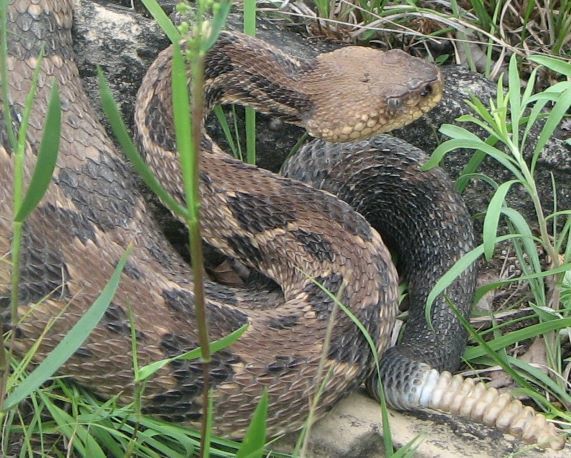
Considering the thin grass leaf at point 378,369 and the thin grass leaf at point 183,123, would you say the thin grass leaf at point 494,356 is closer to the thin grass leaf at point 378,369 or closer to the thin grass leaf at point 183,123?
the thin grass leaf at point 378,369

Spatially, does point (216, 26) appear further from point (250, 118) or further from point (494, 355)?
point (250, 118)

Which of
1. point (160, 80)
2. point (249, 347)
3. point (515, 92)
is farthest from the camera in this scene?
point (160, 80)

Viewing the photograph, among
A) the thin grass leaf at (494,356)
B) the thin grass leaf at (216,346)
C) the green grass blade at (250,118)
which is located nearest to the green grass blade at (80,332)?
the thin grass leaf at (216,346)

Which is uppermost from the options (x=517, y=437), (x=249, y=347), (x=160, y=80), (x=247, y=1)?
(x=247, y=1)

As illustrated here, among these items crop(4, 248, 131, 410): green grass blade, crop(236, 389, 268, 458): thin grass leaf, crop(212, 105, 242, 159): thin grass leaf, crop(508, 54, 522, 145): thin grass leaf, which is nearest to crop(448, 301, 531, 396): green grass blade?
crop(508, 54, 522, 145): thin grass leaf

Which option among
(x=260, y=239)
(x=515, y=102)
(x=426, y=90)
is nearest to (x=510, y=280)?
(x=515, y=102)

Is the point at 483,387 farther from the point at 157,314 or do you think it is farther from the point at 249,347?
the point at 157,314

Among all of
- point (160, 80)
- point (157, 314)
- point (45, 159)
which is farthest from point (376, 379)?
point (45, 159)

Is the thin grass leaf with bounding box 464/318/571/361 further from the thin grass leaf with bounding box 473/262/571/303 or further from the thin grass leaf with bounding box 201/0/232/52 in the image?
the thin grass leaf with bounding box 201/0/232/52
